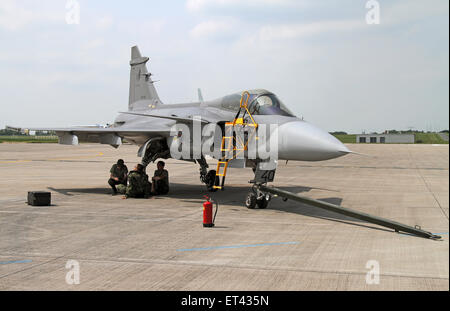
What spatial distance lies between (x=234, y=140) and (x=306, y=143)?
248cm

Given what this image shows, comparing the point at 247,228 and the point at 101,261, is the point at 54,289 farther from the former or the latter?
the point at 247,228

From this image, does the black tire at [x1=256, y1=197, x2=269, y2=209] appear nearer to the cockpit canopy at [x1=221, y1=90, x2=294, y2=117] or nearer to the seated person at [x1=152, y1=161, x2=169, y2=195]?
the cockpit canopy at [x1=221, y1=90, x2=294, y2=117]

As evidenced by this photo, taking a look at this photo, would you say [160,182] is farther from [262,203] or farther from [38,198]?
[262,203]

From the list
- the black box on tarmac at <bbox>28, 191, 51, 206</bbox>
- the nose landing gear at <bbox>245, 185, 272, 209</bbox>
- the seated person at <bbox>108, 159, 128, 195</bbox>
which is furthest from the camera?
the seated person at <bbox>108, 159, 128, 195</bbox>

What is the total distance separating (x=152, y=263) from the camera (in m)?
6.96

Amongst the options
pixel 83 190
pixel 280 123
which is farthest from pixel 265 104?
pixel 83 190

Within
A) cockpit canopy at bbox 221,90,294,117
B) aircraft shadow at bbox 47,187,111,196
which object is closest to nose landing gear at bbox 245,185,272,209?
cockpit canopy at bbox 221,90,294,117

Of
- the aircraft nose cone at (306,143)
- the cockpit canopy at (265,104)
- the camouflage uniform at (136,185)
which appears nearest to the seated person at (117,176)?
the camouflage uniform at (136,185)

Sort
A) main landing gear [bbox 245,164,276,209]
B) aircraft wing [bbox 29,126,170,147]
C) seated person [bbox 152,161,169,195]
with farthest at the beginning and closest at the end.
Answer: seated person [bbox 152,161,169,195]
aircraft wing [bbox 29,126,170,147]
main landing gear [bbox 245,164,276,209]

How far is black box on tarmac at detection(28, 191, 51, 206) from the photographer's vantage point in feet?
41.7

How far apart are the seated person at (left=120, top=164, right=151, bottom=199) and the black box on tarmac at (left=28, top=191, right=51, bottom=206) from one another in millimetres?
2548

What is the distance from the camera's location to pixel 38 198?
1277cm

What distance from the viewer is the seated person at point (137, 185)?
48.2ft
